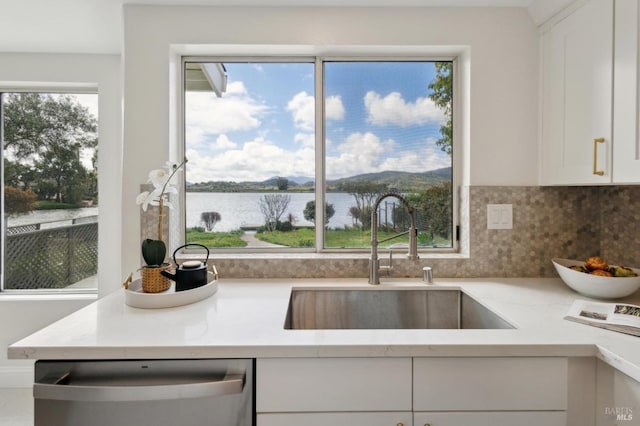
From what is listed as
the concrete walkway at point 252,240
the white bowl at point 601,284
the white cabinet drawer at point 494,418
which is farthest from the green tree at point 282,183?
the white bowl at point 601,284

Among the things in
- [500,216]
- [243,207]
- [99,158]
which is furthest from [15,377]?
[500,216]

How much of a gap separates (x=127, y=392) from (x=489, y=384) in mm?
1037

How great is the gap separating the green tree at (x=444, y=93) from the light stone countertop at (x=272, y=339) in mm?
1031

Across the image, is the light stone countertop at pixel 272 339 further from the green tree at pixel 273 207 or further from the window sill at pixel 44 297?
the window sill at pixel 44 297

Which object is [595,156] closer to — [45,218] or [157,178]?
[157,178]

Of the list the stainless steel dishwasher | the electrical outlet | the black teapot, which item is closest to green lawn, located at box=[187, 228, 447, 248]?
the electrical outlet

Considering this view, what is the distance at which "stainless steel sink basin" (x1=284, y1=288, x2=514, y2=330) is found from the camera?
1.53 m

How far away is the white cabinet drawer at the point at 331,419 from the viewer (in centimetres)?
95

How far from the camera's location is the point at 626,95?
1197 millimetres

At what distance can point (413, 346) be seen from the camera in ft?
3.09

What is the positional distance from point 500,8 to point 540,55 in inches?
12.5

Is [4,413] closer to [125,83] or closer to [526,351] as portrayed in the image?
[125,83]

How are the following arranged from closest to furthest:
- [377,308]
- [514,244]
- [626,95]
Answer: [626,95]
[377,308]
[514,244]

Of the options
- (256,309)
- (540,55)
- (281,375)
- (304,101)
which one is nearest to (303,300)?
(256,309)
